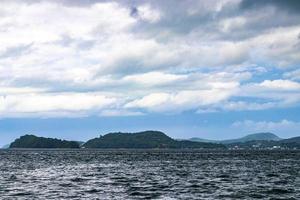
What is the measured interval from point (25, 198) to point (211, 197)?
1784 centimetres

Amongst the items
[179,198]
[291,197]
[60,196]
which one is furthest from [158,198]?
[291,197]

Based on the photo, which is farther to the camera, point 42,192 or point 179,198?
point 42,192

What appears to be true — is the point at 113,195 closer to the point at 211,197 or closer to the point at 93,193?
the point at 93,193

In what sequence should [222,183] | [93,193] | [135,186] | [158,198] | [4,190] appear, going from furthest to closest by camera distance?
[222,183] → [135,186] → [4,190] → [93,193] → [158,198]

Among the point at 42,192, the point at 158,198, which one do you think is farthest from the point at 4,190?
the point at 158,198

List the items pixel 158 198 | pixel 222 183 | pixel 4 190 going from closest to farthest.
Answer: pixel 158 198 < pixel 4 190 < pixel 222 183

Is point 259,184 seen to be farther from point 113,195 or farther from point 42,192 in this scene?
Answer: point 42,192

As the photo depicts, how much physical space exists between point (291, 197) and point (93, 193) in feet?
65.3

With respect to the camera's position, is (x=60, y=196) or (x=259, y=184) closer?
(x=60, y=196)

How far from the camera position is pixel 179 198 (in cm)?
5191

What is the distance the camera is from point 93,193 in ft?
184

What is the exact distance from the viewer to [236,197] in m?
52.5

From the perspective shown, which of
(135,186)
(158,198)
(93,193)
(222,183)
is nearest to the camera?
(158,198)

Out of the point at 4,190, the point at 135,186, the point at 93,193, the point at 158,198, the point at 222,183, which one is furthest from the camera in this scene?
the point at 222,183
